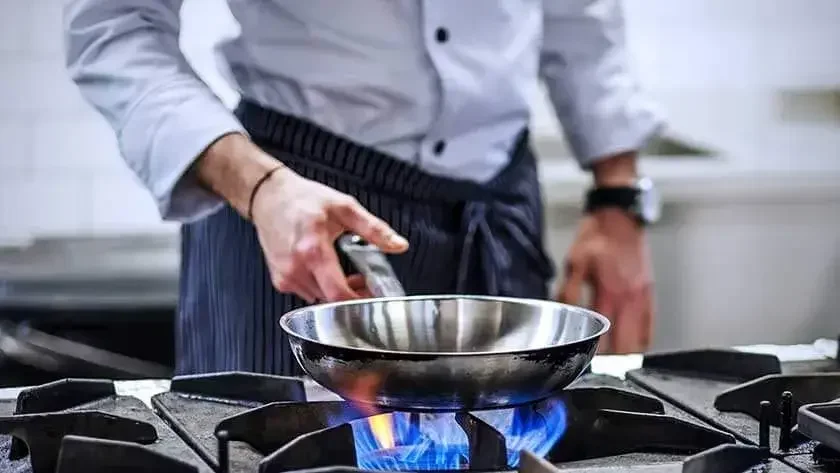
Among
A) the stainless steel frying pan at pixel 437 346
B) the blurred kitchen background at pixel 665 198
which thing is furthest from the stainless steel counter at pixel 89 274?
the stainless steel frying pan at pixel 437 346

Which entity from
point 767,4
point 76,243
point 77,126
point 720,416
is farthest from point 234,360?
point 767,4

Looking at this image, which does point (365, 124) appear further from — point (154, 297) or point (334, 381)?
point (154, 297)

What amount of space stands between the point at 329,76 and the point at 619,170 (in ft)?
1.32

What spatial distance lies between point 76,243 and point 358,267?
111 cm

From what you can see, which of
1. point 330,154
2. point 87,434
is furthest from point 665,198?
point 87,434

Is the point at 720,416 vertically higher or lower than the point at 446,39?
lower

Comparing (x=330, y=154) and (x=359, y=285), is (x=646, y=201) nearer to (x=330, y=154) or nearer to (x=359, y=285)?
(x=330, y=154)

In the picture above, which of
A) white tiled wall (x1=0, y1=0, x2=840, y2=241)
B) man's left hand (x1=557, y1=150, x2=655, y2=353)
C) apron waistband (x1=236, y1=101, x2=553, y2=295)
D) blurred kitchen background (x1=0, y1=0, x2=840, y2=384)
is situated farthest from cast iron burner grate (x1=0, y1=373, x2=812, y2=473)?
white tiled wall (x1=0, y1=0, x2=840, y2=241)

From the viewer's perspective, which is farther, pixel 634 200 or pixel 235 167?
pixel 634 200

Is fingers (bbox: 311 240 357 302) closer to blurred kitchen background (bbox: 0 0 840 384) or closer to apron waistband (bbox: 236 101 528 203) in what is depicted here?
apron waistband (bbox: 236 101 528 203)

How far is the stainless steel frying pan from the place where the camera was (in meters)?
0.59

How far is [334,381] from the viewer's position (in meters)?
0.62

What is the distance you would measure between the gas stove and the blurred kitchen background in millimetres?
851

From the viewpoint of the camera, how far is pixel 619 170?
1.26 m
